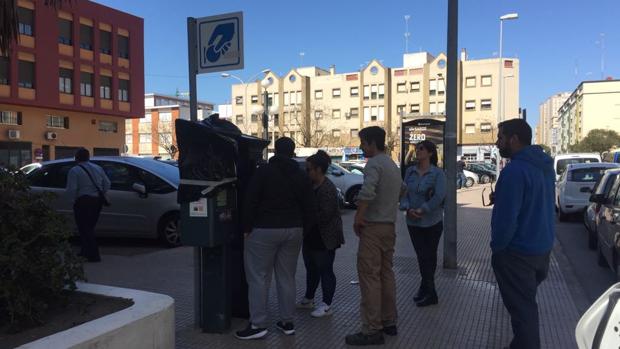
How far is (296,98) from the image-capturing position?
7962 cm

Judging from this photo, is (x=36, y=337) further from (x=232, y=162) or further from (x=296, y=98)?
(x=296, y=98)

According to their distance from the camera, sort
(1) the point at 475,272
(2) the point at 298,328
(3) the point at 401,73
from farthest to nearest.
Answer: (3) the point at 401,73
(1) the point at 475,272
(2) the point at 298,328

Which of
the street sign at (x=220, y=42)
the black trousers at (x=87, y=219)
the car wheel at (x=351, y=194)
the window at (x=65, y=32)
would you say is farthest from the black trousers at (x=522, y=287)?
the window at (x=65, y=32)

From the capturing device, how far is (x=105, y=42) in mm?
40094

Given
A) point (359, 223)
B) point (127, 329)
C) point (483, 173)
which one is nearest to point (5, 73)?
point (483, 173)

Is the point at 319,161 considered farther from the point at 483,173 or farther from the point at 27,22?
the point at 483,173

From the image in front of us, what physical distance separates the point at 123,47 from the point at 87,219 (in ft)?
121

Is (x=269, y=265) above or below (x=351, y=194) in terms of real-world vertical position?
above

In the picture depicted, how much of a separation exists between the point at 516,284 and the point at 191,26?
12.6ft

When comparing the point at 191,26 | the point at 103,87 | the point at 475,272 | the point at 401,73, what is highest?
the point at 401,73

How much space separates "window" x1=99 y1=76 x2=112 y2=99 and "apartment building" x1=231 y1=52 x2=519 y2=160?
2657 centimetres

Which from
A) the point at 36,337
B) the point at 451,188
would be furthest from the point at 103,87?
the point at 36,337

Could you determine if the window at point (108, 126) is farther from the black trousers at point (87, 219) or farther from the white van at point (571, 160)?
the black trousers at point (87, 219)

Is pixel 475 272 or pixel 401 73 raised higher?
pixel 401 73
